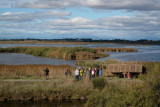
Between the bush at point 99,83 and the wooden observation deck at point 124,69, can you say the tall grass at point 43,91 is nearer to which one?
the bush at point 99,83

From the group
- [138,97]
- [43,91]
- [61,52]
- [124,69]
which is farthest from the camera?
[61,52]

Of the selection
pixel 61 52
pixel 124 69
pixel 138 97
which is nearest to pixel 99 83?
pixel 124 69

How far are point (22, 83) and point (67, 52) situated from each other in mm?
40541

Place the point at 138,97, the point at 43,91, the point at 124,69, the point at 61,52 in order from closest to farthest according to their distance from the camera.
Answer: the point at 138,97, the point at 43,91, the point at 124,69, the point at 61,52

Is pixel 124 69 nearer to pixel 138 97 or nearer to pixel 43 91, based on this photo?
pixel 43 91

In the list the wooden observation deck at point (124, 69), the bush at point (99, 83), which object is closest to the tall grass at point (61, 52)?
the wooden observation deck at point (124, 69)

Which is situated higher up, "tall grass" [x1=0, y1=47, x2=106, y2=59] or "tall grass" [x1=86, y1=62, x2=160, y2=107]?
"tall grass" [x1=86, y1=62, x2=160, y2=107]

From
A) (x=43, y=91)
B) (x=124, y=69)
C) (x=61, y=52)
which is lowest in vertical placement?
(x=43, y=91)

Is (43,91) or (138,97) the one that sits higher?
(138,97)

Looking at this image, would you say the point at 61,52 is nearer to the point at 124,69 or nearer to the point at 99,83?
the point at 124,69

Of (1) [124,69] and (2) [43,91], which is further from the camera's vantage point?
(1) [124,69]

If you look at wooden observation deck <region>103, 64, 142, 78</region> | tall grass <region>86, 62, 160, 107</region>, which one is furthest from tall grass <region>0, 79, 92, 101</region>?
wooden observation deck <region>103, 64, 142, 78</region>

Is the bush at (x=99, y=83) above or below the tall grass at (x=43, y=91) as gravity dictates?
above

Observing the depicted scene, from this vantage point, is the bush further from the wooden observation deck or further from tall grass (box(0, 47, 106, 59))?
tall grass (box(0, 47, 106, 59))
